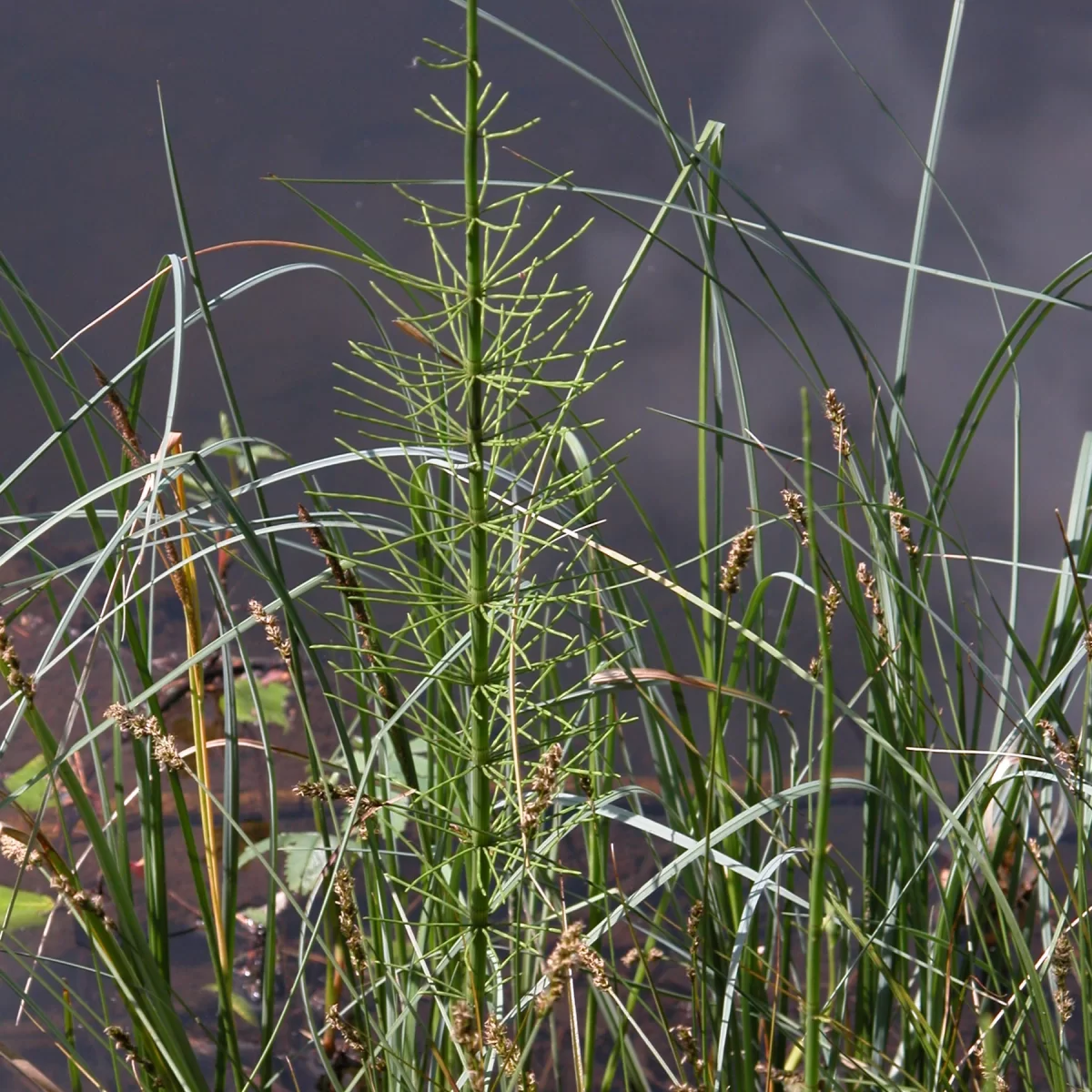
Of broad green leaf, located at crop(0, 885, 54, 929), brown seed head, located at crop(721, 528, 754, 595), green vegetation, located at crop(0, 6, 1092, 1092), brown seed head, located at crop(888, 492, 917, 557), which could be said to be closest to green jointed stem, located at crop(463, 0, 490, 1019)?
green vegetation, located at crop(0, 6, 1092, 1092)

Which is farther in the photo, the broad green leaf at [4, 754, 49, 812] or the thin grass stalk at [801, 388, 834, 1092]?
the broad green leaf at [4, 754, 49, 812]

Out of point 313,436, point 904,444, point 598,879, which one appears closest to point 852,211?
point 904,444

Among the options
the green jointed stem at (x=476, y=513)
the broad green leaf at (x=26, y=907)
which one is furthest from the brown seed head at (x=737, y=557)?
the broad green leaf at (x=26, y=907)

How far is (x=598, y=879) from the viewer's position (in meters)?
0.78

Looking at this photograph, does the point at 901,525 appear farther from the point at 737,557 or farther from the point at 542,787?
the point at 542,787

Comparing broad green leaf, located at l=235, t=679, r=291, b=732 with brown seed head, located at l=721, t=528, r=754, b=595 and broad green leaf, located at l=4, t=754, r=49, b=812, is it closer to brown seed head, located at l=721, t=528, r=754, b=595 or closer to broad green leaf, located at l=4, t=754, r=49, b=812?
broad green leaf, located at l=4, t=754, r=49, b=812

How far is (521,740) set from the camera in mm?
814

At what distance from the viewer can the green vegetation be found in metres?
0.59

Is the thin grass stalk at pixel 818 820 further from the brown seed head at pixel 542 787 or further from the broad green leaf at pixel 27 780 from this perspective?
the broad green leaf at pixel 27 780

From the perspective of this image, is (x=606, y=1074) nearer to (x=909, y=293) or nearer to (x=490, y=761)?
(x=490, y=761)

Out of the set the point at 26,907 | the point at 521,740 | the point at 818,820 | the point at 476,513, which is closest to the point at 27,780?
the point at 26,907

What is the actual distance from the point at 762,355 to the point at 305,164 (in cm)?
62

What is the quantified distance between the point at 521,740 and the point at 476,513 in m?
0.29

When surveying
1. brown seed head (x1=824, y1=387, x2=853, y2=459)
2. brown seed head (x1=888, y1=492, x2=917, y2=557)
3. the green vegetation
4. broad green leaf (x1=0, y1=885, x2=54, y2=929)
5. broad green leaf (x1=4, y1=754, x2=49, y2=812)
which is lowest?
broad green leaf (x1=0, y1=885, x2=54, y2=929)
